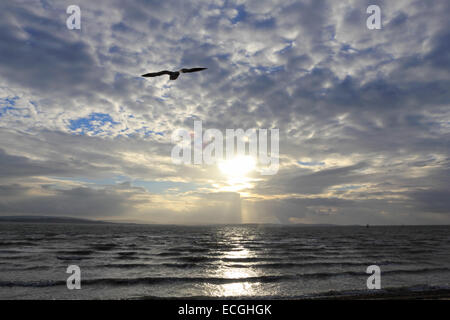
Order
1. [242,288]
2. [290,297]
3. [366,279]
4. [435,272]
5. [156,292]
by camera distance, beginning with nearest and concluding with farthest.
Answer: [290,297] → [156,292] → [242,288] → [366,279] → [435,272]

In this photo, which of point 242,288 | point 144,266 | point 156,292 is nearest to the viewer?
point 156,292

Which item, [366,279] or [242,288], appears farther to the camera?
[366,279]

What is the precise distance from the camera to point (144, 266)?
25.2m

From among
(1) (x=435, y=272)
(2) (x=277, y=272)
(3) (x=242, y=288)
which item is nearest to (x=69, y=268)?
(3) (x=242, y=288)
